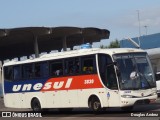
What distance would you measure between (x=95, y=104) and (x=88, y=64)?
72.2 inches

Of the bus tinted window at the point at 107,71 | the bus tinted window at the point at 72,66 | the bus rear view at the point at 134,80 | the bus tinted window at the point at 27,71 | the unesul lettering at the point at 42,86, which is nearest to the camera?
the bus rear view at the point at 134,80

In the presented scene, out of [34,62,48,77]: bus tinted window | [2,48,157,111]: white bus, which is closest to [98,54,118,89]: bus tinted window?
[2,48,157,111]: white bus

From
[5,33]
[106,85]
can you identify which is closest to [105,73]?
[106,85]

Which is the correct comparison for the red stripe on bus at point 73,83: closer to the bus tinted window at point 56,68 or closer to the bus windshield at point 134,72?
the bus tinted window at point 56,68

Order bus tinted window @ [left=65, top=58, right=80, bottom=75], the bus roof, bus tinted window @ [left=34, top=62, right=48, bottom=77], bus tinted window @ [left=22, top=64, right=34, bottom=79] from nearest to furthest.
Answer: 1. the bus roof
2. bus tinted window @ [left=65, top=58, right=80, bottom=75]
3. bus tinted window @ [left=34, top=62, right=48, bottom=77]
4. bus tinted window @ [left=22, top=64, right=34, bottom=79]

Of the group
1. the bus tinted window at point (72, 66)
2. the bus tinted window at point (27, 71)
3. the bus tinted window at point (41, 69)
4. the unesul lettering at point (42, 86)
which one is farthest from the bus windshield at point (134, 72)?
the bus tinted window at point (27, 71)

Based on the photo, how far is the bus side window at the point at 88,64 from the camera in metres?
20.0

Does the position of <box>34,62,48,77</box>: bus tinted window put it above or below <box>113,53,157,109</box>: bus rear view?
above

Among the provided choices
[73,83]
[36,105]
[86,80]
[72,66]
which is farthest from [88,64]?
[36,105]

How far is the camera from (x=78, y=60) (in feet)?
68.4

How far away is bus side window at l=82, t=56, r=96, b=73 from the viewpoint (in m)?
20.0

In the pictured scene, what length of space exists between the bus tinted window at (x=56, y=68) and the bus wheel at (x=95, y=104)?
2.45 metres

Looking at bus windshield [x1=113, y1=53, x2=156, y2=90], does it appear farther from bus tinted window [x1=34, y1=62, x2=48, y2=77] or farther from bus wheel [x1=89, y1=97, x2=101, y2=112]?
bus tinted window [x1=34, y1=62, x2=48, y2=77]

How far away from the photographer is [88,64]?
20375 millimetres
